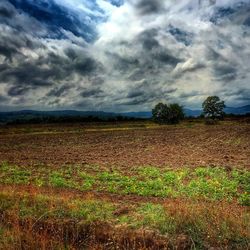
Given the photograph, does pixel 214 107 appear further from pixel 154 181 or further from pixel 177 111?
pixel 154 181

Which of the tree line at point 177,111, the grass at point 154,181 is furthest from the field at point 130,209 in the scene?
the tree line at point 177,111

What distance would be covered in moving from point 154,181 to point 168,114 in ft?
359

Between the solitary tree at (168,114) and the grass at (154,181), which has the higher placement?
the solitary tree at (168,114)

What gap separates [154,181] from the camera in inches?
617

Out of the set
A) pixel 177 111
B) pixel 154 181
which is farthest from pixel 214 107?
pixel 154 181

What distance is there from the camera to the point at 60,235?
9.53m

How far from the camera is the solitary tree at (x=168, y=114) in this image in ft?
402

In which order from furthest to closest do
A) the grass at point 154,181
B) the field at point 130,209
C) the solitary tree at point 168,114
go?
1. the solitary tree at point 168,114
2. the grass at point 154,181
3. the field at point 130,209

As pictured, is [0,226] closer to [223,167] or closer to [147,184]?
[147,184]

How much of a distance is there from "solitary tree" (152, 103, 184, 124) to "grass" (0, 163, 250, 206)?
104 meters

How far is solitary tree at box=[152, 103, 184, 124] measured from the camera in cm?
12262

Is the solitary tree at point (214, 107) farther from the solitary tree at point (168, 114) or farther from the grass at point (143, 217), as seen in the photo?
the grass at point (143, 217)

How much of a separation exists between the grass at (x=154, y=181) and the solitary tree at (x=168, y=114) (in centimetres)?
10442

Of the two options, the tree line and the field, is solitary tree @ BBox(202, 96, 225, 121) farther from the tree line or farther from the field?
the field
